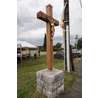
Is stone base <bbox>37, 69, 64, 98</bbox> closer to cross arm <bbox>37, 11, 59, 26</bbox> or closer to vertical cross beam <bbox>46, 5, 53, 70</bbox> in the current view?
vertical cross beam <bbox>46, 5, 53, 70</bbox>

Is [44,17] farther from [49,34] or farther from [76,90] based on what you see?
[76,90]

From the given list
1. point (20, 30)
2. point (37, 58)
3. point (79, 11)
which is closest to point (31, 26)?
point (20, 30)

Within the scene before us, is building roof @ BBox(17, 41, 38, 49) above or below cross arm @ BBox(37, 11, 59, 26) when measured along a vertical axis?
below

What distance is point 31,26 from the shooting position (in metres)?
1.07

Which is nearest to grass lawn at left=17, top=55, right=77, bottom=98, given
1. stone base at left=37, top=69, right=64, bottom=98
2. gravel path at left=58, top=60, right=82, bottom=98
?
stone base at left=37, top=69, right=64, bottom=98

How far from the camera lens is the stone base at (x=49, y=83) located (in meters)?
1.03

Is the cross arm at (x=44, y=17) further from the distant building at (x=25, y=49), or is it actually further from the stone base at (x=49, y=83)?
the stone base at (x=49, y=83)

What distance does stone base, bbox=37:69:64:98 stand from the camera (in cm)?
103

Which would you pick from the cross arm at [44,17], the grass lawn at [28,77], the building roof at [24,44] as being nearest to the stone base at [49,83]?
the grass lawn at [28,77]

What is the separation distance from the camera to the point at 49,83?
1.03 meters
